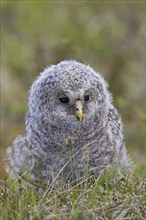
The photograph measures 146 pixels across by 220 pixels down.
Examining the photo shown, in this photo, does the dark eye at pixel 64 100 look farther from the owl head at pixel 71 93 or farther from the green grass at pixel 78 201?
the green grass at pixel 78 201

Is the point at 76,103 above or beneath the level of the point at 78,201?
above

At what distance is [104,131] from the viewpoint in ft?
25.3

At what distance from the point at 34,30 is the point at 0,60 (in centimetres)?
78

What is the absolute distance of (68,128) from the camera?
24.8ft

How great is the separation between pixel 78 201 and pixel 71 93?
4.49ft

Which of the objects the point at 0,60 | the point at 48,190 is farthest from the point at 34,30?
the point at 48,190

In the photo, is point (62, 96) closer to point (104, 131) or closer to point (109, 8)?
point (104, 131)

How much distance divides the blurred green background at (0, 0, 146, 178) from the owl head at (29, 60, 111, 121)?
5719 millimetres

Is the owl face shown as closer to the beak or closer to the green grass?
the beak

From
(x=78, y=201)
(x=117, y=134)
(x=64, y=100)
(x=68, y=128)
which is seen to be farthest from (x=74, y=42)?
(x=78, y=201)

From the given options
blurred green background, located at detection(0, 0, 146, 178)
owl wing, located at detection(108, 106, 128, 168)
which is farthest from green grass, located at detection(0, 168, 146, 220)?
blurred green background, located at detection(0, 0, 146, 178)

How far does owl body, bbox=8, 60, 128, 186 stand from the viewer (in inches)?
290

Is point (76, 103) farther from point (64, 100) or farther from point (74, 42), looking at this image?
point (74, 42)

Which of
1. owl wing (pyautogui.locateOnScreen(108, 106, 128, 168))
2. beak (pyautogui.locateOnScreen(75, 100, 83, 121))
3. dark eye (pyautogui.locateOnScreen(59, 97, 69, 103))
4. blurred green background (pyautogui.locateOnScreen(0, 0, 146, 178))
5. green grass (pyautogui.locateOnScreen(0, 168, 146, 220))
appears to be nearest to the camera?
green grass (pyautogui.locateOnScreen(0, 168, 146, 220))
